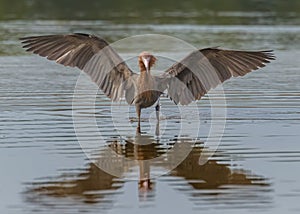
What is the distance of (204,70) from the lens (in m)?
12.5

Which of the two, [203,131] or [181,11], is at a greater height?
[181,11]

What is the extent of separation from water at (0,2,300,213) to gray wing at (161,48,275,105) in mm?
360

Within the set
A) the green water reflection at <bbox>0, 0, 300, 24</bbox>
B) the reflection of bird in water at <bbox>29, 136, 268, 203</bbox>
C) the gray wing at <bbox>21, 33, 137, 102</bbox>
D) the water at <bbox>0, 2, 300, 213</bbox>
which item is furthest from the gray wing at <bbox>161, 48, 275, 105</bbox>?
the green water reflection at <bbox>0, 0, 300, 24</bbox>

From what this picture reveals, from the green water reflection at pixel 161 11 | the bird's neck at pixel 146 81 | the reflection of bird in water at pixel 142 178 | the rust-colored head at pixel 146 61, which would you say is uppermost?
the green water reflection at pixel 161 11

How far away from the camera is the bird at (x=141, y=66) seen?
40.7 feet

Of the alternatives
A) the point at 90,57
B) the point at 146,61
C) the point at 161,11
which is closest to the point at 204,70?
the point at 146,61

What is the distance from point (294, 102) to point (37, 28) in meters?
12.3

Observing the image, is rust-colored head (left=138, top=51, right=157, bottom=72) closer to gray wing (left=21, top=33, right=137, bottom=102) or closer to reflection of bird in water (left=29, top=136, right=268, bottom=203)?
gray wing (left=21, top=33, right=137, bottom=102)

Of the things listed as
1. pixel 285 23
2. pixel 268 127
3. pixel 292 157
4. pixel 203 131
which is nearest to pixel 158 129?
pixel 203 131

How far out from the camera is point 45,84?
51.6 feet

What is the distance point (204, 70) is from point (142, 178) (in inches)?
144

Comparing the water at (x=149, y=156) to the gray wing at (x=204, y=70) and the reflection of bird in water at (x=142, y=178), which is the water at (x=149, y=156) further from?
the gray wing at (x=204, y=70)

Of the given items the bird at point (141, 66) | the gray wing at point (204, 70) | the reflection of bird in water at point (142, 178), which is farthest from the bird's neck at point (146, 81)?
the reflection of bird in water at point (142, 178)

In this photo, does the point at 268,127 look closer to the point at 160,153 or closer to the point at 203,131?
the point at 203,131
